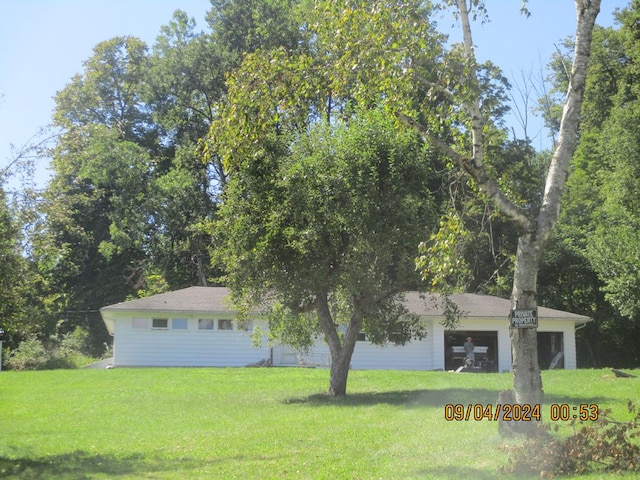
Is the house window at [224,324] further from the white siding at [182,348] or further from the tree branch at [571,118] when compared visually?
the tree branch at [571,118]

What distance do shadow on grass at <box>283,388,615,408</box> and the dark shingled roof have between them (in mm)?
11513

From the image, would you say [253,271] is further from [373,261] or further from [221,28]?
[221,28]

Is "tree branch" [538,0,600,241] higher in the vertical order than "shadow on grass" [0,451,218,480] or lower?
higher

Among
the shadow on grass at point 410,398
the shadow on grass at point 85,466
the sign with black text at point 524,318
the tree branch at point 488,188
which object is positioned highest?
the tree branch at point 488,188

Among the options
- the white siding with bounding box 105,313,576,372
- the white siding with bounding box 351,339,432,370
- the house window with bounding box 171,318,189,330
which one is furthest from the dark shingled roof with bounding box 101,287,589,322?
the white siding with bounding box 351,339,432,370

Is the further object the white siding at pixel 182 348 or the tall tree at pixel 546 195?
the white siding at pixel 182 348

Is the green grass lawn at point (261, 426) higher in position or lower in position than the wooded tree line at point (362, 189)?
lower

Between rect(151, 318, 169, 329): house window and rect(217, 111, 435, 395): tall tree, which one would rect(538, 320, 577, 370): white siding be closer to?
rect(217, 111, 435, 395): tall tree

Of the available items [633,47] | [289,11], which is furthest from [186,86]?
[633,47]

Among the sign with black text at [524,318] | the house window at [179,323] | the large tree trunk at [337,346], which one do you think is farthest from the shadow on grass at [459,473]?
the house window at [179,323]

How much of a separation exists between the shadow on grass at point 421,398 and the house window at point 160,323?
49.3 feet

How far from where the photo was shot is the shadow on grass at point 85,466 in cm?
1030

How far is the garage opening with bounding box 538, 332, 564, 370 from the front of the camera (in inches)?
1307

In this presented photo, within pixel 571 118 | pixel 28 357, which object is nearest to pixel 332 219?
pixel 571 118
